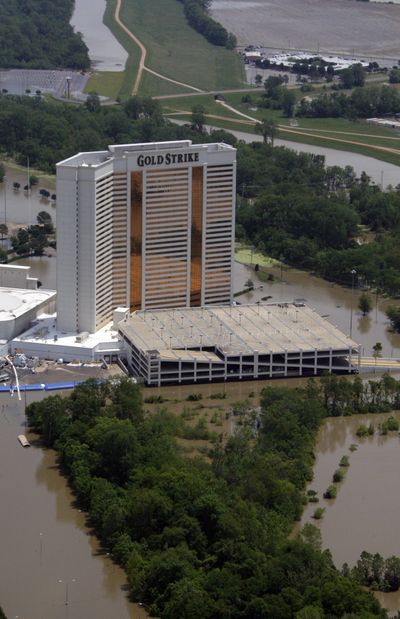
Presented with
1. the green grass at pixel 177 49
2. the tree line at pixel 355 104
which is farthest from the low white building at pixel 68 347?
the green grass at pixel 177 49

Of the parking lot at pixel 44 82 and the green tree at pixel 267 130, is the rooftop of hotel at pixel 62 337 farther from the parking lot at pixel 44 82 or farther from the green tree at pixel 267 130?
the parking lot at pixel 44 82

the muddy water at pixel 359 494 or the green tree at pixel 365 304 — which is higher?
the green tree at pixel 365 304

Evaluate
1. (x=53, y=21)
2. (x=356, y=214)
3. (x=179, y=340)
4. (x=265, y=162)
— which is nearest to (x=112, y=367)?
(x=179, y=340)

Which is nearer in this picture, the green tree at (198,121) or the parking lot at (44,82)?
the green tree at (198,121)

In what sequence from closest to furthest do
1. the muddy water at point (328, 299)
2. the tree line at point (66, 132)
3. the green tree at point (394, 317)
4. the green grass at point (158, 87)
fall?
the muddy water at point (328, 299) < the green tree at point (394, 317) < the tree line at point (66, 132) < the green grass at point (158, 87)

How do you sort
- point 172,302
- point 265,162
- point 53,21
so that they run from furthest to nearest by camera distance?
point 53,21, point 265,162, point 172,302

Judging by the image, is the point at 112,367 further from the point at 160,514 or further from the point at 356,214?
the point at 356,214

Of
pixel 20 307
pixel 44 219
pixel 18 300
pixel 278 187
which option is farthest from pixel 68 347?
pixel 278 187
